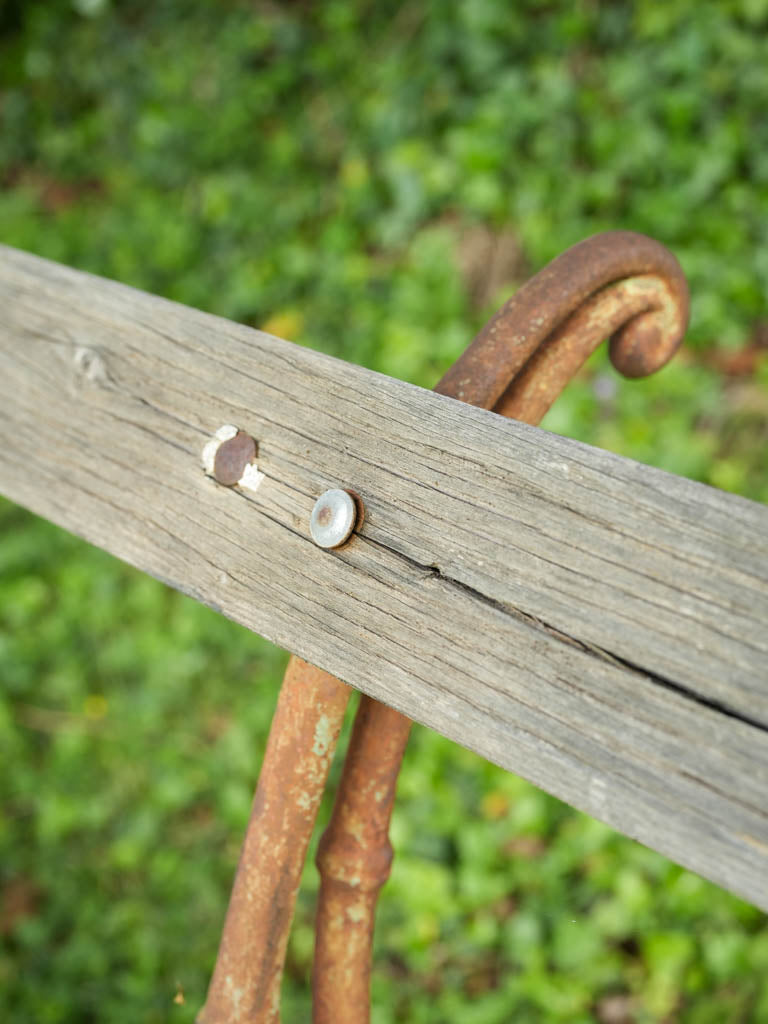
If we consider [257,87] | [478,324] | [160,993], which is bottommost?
[160,993]

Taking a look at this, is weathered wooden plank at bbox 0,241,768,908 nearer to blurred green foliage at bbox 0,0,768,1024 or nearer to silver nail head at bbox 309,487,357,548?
silver nail head at bbox 309,487,357,548

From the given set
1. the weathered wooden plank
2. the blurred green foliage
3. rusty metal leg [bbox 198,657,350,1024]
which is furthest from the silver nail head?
the blurred green foliage

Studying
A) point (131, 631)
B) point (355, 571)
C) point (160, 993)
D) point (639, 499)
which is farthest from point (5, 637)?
point (639, 499)

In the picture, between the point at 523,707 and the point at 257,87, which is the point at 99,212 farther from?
the point at 523,707

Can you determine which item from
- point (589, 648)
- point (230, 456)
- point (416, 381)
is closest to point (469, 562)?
point (589, 648)

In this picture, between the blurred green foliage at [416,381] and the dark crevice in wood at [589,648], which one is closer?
the dark crevice in wood at [589,648]

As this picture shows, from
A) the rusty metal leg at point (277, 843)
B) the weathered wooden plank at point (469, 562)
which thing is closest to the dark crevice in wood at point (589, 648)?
the weathered wooden plank at point (469, 562)

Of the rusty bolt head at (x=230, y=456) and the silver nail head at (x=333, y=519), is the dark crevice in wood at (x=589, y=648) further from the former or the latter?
the rusty bolt head at (x=230, y=456)
